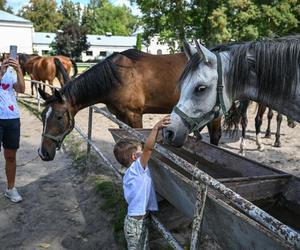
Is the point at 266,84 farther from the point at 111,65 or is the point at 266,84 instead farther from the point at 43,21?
the point at 43,21

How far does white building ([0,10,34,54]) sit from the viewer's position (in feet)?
172

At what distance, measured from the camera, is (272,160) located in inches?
254

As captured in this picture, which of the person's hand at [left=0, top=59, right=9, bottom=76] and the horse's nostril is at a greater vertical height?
the person's hand at [left=0, top=59, right=9, bottom=76]

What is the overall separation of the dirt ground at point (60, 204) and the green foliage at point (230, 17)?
1160 centimetres

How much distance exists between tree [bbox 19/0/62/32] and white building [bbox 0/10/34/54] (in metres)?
13.7

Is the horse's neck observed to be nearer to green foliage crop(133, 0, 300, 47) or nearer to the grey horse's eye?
the grey horse's eye

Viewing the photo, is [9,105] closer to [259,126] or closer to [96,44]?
[259,126]

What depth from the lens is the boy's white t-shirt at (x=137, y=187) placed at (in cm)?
280

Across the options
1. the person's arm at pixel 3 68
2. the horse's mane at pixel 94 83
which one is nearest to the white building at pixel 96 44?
the horse's mane at pixel 94 83

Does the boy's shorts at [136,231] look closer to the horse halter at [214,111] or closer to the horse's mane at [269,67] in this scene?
the horse halter at [214,111]

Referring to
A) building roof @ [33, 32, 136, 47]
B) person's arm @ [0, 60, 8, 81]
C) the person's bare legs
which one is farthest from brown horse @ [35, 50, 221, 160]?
building roof @ [33, 32, 136, 47]

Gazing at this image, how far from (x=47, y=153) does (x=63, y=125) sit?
1.37 feet

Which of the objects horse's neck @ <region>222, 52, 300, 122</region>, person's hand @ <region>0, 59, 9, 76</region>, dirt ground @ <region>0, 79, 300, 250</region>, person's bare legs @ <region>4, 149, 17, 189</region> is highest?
horse's neck @ <region>222, 52, 300, 122</region>

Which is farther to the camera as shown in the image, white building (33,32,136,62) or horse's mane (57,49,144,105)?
white building (33,32,136,62)
